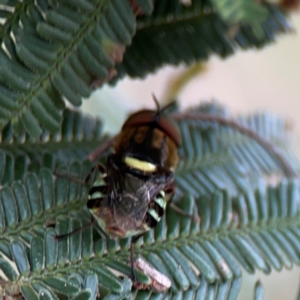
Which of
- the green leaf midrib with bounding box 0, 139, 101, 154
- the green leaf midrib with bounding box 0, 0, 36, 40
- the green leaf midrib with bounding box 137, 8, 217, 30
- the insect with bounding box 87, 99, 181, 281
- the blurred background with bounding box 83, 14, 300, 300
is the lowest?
the blurred background with bounding box 83, 14, 300, 300

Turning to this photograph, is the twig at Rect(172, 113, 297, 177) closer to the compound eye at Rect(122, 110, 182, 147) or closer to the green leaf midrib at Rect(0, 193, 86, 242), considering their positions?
the compound eye at Rect(122, 110, 182, 147)

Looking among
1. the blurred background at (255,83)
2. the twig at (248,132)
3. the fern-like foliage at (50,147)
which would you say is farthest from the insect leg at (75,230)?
the blurred background at (255,83)

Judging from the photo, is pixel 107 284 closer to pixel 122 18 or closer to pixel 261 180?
pixel 122 18

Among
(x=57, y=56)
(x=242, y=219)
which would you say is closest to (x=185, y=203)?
(x=242, y=219)

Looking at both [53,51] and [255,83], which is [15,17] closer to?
[53,51]

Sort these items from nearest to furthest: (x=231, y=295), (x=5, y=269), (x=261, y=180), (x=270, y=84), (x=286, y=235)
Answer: (x=5, y=269) → (x=231, y=295) → (x=286, y=235) → (x=261, y=180) → (x=270, y=84)

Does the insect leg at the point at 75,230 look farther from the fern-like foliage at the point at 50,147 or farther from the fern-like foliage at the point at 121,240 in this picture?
the fern-like foliage at the point at 50,147

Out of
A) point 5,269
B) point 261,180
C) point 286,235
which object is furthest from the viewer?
point 261,180

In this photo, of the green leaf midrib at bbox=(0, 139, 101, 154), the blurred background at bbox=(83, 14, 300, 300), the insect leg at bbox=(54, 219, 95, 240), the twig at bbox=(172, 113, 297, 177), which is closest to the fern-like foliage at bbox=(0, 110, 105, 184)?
the green leaf midrib at bbox=(0, 139, 101, 154)
